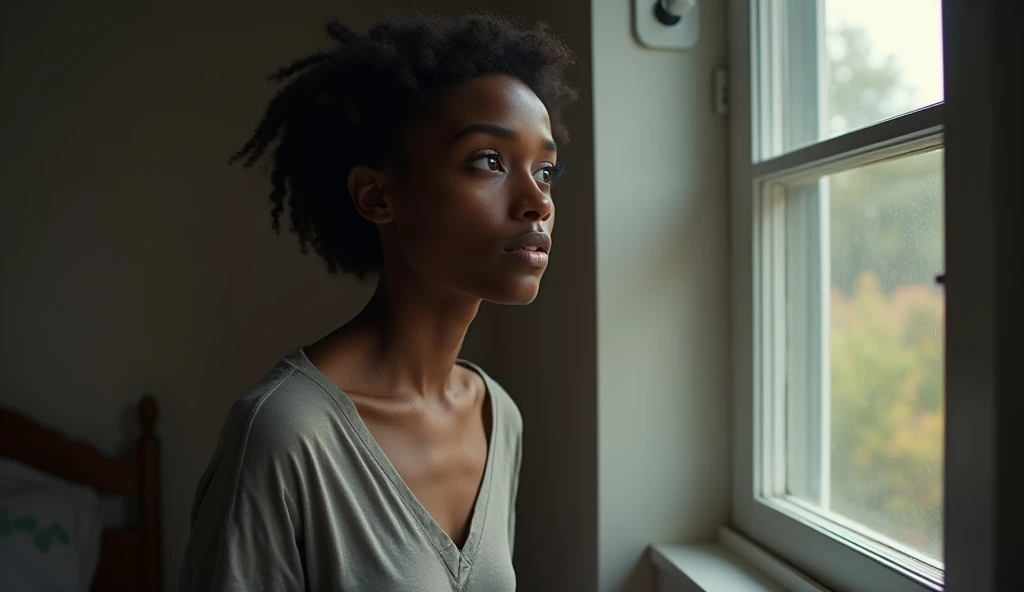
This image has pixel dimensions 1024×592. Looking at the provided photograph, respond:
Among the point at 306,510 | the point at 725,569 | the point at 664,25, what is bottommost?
the point at 725,569

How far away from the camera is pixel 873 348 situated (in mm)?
968

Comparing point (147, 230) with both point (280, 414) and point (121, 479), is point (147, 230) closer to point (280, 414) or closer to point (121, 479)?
point (121, 479)

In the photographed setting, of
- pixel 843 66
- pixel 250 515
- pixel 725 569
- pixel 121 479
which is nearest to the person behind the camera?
pixel 250 515

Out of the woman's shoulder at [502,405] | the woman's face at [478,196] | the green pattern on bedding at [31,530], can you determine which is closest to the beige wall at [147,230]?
the green pattern on bedding at [31,530]

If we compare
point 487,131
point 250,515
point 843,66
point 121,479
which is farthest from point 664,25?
point 121,479

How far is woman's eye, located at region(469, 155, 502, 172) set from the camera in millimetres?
829

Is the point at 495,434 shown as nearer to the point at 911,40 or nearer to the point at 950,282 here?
the point at 950,282

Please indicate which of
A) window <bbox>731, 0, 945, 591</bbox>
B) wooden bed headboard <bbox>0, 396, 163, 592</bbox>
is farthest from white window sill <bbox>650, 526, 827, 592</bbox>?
wooden bed headboard <bbox>0, 396, 163, 592</bbox>

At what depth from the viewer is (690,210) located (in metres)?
1.24

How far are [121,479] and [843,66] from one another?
180 cm

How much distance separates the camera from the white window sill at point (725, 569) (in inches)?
41.4

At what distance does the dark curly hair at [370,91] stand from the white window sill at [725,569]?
0.66 meters

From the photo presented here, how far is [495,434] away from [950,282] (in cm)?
58

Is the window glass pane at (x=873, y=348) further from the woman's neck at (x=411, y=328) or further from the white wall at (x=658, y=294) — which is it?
the woman's neck at (x=411, y=328)
